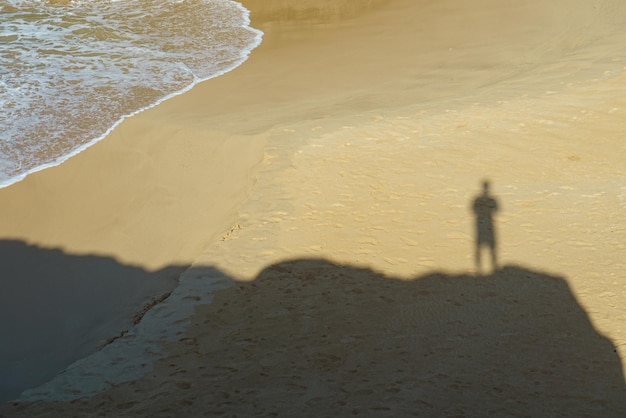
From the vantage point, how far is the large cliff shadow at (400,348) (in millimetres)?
→ 4047

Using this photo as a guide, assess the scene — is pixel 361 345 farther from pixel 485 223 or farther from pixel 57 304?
pixel 57 304

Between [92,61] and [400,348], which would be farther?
[92,61]

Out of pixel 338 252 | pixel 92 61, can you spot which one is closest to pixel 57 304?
pixel 338 252

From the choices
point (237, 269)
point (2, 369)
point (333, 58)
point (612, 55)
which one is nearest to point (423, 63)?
point (333, 58)

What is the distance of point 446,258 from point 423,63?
6.06m

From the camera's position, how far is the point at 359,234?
6.32 meters

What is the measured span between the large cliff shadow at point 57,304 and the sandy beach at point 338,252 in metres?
0.02

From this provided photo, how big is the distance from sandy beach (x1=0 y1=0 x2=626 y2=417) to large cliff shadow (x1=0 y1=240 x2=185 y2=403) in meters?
0.02

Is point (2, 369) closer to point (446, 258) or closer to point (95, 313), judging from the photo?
point (95, 313)

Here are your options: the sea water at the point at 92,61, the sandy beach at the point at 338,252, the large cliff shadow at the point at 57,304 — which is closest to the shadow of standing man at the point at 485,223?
the sandy beach at the point at 338,252

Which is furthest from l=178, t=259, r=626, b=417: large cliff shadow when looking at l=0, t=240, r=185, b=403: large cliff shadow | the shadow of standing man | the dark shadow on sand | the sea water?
the sea water

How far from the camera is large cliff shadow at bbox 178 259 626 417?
405 cm

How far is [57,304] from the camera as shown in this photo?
5.88 m

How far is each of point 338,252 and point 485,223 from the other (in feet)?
4.62
